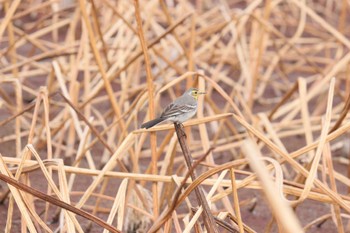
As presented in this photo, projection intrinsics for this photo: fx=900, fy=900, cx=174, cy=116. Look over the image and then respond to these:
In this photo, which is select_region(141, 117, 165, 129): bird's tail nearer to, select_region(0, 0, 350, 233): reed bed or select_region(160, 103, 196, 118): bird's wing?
select_region(160, 103, 196, 118): bird's wing

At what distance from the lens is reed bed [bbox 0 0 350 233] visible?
257 cm

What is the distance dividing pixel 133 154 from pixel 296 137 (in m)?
1.95

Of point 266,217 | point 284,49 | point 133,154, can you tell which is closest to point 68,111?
point 133,154

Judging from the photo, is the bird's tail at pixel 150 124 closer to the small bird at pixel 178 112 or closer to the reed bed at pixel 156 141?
the small bird at pixel 178 112

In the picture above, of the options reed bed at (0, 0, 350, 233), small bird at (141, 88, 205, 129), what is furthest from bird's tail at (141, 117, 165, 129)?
reed bed at (0, 0, 350, 233)

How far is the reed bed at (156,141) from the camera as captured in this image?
2.57m

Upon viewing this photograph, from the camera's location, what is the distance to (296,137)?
524cm

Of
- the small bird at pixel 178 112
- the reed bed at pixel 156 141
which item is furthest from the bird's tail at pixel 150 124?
the reed bed at pixel 156 141

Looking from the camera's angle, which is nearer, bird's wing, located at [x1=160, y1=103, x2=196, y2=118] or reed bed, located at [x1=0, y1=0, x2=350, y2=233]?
reed bed, located at [x1=0, y1=0, x2=350, y2=233]

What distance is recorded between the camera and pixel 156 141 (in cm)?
390

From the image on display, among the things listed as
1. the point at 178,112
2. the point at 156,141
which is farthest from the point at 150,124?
the point at 156,141

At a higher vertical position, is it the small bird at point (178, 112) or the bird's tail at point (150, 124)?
the small bird at point (178, 112)

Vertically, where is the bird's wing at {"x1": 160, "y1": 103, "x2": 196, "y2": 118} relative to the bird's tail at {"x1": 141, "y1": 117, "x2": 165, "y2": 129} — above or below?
above

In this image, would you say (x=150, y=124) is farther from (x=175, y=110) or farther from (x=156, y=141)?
(x=156, y=141)
